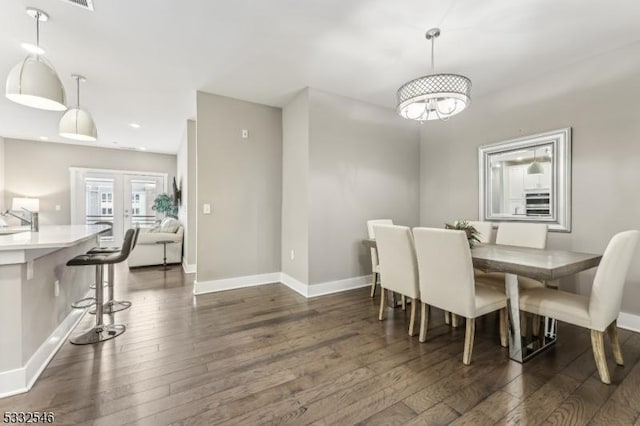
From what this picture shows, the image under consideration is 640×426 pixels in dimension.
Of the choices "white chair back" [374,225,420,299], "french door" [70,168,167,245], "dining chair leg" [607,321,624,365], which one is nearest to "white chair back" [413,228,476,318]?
"white chair back" [374,225,420,299]

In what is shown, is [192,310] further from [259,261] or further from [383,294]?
[383,294]

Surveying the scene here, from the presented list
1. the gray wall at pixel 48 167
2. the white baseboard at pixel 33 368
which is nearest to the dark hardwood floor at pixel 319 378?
the white baseboard at pixel 33 368

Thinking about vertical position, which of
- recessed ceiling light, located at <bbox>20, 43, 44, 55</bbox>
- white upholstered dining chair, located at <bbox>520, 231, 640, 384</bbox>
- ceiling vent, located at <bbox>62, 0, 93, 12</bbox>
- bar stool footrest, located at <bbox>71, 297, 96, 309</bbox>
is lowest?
bar stool footrest, located at <bbox>71, 297, 96, 309</bbox>

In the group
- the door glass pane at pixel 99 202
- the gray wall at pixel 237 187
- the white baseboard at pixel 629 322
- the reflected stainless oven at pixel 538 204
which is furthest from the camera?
the door glass pane at pixel 99 202

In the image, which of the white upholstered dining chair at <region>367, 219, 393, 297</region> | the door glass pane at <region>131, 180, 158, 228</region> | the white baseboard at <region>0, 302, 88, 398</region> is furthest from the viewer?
the door glass pane at <region>131, 180, 158, 228</region>

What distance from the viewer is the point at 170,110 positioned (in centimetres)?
440

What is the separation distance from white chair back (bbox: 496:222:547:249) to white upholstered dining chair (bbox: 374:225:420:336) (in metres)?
1.36

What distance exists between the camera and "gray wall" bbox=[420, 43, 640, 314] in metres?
2.59

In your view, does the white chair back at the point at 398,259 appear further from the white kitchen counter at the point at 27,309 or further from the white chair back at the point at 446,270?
the white kitchen counter at the point at 27,309

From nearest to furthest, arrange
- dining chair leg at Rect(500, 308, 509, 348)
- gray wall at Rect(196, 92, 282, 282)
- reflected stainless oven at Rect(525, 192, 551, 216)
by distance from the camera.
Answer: dining chair leg at Rect(500, 308, 509, 348) < reflected stainless oven at Rect(525, 192, 551, 216) < gray wall at Rect(196, 92, 282, 282)

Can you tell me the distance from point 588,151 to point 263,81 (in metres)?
3.66

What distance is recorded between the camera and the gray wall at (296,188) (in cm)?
358

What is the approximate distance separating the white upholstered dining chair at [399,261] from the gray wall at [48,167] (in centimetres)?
765

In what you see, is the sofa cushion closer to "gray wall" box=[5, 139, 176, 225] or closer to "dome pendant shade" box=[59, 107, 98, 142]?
"dome pendant shade" box=[59, 107, 98, 142]
